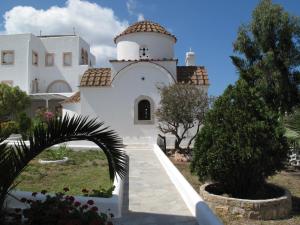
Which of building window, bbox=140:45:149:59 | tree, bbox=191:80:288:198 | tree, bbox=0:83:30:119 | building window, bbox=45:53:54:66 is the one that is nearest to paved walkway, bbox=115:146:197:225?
tree, bbox=191:80:288:198

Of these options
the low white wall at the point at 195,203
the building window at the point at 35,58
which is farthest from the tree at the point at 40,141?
the building window at the point at 35,58

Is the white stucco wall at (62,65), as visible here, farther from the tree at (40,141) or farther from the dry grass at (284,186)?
the tree at (40,141)

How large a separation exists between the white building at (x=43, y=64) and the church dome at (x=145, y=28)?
15500mm

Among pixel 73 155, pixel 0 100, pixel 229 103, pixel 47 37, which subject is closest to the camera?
pixel 229 103

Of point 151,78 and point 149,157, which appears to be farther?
point 151,78

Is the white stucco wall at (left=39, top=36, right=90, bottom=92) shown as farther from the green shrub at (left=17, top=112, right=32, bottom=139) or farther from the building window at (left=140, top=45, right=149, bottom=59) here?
the building window at (left=140, top=45, right=149, bottom=59)

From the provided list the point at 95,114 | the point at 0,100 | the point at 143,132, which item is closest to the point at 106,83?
the point at 95,114

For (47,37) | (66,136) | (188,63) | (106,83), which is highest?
(47,37)

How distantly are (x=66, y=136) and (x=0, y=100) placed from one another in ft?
100

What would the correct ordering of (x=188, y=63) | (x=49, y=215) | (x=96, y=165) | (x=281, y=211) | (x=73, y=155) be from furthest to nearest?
(x=188, y=63) < (x=73, y=155) < (x=96, y=165) < (x=281, y=211) < (x=49, y=215)

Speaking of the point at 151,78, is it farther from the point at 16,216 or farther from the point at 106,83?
the point at 16,216

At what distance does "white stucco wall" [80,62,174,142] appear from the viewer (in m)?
22.5

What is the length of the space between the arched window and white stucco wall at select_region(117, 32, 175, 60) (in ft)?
10.4

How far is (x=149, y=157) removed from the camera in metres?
16.2
